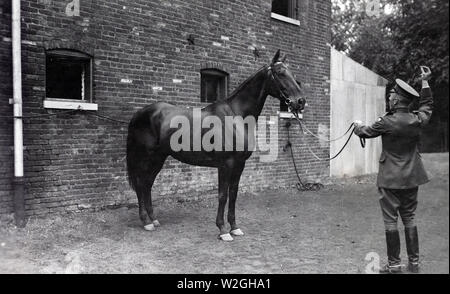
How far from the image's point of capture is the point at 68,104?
7.30 metres

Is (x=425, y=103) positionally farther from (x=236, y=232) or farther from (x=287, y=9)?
(x=287, y=9)

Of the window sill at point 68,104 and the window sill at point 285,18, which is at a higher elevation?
the window sill at point 285,18

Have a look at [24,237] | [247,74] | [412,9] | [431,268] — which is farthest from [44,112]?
[412,9]

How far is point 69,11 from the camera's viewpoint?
7.33 meters

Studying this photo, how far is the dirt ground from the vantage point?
502cm

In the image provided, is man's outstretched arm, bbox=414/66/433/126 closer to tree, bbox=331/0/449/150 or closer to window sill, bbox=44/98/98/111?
tree, bbox=331/0/449/150

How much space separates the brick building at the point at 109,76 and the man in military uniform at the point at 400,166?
479cm

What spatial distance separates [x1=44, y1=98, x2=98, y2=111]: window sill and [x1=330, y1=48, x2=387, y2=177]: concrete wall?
7.67 m

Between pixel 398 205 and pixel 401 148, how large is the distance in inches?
23.7

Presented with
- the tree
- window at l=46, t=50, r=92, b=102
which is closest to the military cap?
the tree

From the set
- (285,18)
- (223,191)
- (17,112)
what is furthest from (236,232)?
(285,18)

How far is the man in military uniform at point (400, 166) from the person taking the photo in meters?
4.59

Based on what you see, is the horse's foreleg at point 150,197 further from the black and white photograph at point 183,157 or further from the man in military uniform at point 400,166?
the man in military uniform at point 400,166

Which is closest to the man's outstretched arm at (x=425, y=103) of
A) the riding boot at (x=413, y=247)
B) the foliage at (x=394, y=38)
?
the foliage at (x=394, y=38)
